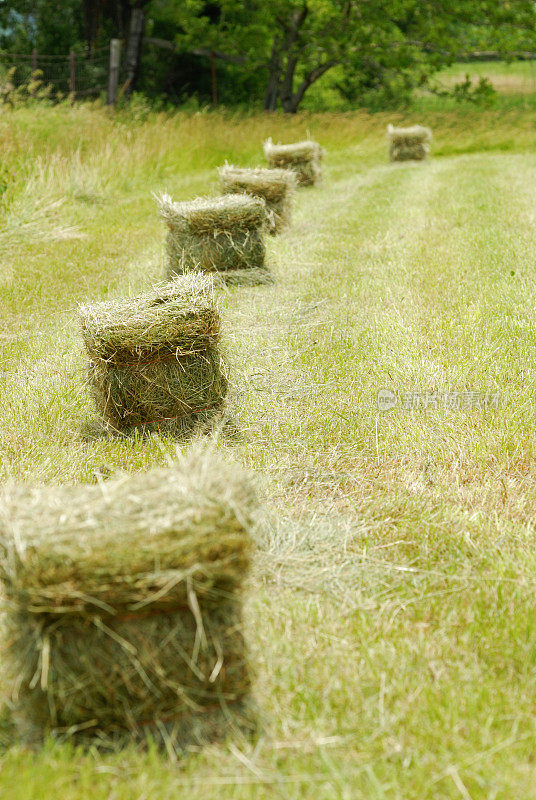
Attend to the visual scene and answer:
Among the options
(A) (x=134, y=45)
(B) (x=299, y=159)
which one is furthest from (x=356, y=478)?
(A) (x=134, y=45)

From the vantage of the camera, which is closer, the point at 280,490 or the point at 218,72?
the point at 280,490

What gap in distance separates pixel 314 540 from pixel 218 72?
2807 centimetres

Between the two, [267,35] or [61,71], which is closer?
[267,35]

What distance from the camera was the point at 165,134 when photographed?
14664mm

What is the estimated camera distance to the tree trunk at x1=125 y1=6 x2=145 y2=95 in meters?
21.9

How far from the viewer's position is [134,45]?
72.4ft

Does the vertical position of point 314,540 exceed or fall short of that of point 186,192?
it exceeds it

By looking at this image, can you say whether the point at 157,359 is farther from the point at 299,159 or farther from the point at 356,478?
the point at 299,159

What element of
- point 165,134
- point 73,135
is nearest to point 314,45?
point 165,134

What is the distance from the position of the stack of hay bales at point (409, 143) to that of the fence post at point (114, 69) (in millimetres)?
6493

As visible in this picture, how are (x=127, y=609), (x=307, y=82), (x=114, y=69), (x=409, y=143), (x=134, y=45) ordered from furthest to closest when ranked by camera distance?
(x=307, y=82) < (x=134, y=45) < (x=114, y=69) < (x=409, y=143) < (x=127, y=609)

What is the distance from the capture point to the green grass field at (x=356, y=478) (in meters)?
2.02

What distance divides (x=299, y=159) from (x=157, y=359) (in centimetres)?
984

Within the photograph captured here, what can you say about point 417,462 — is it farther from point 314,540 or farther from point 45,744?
point 45,744
